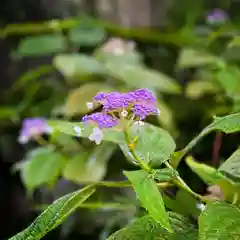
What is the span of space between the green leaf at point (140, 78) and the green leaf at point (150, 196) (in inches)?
24.3

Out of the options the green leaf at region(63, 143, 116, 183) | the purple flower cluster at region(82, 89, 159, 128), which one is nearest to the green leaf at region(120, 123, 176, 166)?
the purple flower cluster at region(82, 89, 159, 128)

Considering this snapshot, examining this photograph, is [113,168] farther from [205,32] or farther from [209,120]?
[205,32]

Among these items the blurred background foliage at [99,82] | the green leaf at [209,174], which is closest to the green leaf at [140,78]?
the blurred background foliage at [99,82]

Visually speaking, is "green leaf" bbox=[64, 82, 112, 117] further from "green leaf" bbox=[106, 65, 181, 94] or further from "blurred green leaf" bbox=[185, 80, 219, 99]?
"blurred green leaf" bbox=[185, 80, 219, 99]

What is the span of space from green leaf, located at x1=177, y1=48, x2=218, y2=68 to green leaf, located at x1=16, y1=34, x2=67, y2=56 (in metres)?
0.28

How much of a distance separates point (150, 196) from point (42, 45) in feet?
2.93

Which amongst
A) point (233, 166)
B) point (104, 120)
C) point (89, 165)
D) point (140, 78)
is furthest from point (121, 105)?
point (140, 78)

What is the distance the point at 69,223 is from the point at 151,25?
619mm

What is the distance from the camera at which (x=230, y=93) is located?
36.0 inches

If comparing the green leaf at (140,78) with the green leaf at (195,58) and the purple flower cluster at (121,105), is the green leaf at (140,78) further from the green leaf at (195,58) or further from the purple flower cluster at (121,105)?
the purple flower cluster at (121,105)

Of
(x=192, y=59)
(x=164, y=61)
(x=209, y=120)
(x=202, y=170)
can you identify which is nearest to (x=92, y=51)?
(x=164, y=61)

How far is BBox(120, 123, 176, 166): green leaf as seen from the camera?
480 mm

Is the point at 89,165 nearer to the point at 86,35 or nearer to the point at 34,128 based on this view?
the point at 34,128

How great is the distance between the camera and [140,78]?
41.9 inches
